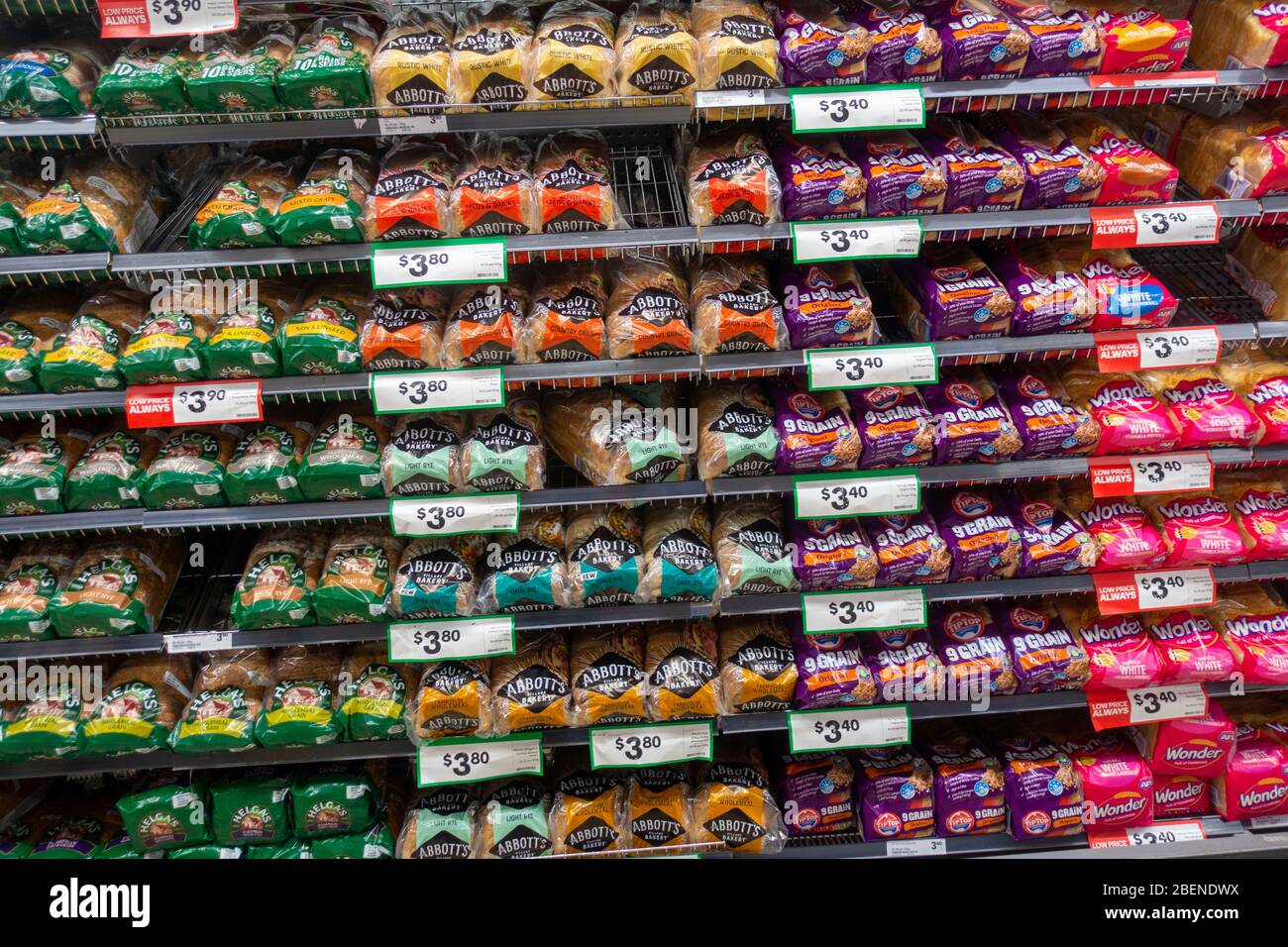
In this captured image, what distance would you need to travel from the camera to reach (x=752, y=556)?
2.14 metres

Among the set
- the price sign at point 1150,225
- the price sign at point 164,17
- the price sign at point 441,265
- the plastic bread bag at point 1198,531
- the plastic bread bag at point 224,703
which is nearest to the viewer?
the price sign at point 164,17

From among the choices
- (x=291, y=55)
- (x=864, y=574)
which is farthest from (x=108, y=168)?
(x=864, y=574)

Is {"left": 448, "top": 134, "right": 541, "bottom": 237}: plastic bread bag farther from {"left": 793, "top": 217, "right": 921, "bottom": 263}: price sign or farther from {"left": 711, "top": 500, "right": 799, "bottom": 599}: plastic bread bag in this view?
{"left": 711, "top": 500, "right": 799, "bottom": 599}: plastic bread bag

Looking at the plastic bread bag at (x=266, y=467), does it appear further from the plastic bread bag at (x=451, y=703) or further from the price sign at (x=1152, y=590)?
the price sign at (x=1152, y=590)

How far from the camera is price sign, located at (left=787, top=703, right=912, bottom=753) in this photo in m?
2.24

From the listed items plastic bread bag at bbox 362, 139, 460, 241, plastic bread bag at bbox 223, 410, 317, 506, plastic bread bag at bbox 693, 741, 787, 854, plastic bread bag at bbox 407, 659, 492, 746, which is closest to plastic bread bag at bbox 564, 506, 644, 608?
plastic bread bag at bbox 407, 659, 492, 746

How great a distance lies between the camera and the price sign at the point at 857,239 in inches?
75.9

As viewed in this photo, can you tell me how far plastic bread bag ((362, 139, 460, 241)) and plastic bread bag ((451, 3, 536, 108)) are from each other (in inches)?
7.8

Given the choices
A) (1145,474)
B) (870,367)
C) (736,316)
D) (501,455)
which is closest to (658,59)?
(736,316)

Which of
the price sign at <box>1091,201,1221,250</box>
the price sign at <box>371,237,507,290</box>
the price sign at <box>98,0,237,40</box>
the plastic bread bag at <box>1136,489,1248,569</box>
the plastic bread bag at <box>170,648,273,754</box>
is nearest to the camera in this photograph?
the price sign at <box>98,0,237,40</box>

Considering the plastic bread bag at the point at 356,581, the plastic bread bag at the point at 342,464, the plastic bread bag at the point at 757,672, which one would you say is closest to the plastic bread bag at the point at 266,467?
the plastic bread bag at the point at 342,464

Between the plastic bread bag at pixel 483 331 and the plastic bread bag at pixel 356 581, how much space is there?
0.51 metres

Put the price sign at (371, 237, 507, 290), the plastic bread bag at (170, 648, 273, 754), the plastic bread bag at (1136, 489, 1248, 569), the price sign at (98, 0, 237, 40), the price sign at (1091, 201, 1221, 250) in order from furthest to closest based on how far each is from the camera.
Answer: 1. the plastic bread bag at (1136, 489, 1248, 569)
2. the plastic bread bag at (170, 648, 273, 754)
3. the price sign at (1091, 201, 1221, 250)
4. the price sign at (371, 237, 507, 290)
5. the price sign at (98, 0, 237, 40)

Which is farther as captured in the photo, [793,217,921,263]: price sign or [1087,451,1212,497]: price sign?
[1087,451,1212,497]: price sign
